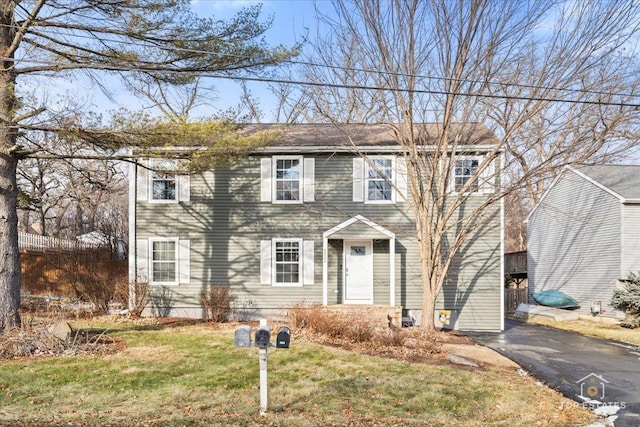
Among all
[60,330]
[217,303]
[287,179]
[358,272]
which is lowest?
[217,303]

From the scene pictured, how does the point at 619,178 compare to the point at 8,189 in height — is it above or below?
above

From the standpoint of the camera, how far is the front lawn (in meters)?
6.07

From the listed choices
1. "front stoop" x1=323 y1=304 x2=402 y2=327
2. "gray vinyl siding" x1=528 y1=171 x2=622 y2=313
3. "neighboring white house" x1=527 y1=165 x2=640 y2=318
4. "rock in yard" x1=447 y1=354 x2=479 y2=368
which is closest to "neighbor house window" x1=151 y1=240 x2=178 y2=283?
"front stoop" x1=323 y1=304 x2=402 y2=327

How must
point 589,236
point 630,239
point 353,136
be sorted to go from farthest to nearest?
point 589,236
point 630,239
point 353,136

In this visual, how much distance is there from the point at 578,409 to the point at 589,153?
646cm

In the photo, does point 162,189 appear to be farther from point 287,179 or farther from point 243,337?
point 243,337

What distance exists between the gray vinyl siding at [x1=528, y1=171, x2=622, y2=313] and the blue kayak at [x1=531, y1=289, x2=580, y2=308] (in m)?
0.35

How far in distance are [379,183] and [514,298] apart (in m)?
14.3

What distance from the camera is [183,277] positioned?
15703mm

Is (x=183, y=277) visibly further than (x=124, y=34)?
Yes

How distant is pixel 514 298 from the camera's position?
85.9 ft

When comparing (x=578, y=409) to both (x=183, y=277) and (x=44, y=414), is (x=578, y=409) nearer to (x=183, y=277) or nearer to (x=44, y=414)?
(x=44, y=414)

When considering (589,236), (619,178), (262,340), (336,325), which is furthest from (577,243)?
(262,340)

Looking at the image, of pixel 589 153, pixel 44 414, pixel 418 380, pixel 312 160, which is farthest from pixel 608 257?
pixel 44 414
